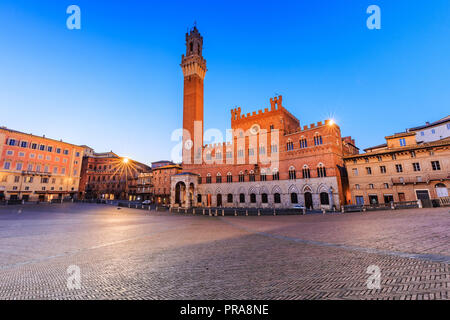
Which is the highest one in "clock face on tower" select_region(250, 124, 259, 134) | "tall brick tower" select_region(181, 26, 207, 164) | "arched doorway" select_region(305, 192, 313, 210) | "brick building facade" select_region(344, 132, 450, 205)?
"tall brick tower" select_region(181, 26, 207, 164)

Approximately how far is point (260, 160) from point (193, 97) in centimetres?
2319

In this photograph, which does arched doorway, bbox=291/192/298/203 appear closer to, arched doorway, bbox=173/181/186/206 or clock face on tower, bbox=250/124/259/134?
clock face on tower, bbox=250/124/259/134

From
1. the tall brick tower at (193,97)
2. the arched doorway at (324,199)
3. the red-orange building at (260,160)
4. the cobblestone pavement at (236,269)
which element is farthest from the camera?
the tall brick tower at (193,97)

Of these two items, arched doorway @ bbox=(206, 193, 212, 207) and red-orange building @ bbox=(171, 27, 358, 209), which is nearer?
red-orange building @ bbox=(171, 27, 358, 209)

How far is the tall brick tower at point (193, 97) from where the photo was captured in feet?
144

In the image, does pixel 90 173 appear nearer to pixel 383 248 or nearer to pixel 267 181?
pixel 267 181

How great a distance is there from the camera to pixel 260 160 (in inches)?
1403

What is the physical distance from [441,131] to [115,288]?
178 ft

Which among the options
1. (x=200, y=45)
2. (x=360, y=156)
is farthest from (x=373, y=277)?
(x=200, y=45)

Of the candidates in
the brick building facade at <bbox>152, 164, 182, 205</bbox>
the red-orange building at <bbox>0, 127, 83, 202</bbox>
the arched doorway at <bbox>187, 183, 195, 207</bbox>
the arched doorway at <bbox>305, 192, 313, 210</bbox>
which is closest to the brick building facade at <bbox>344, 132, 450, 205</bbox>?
the arched doorway at <bbox>305, 192, 313, 210</bbox>

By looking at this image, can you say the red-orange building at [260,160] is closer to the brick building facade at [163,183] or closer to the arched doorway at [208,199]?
the arched doorway at [208,199]

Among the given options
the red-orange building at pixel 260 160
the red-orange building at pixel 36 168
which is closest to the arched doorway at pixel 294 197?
the red-orange building at pixel 260 160

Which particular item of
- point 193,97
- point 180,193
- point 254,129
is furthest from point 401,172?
point 193,97

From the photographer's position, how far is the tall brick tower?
144ft
